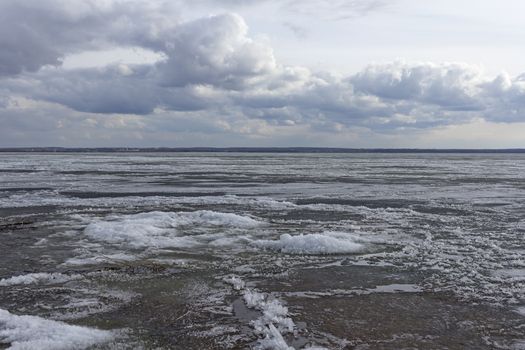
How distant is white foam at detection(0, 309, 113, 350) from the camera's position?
7.43 m

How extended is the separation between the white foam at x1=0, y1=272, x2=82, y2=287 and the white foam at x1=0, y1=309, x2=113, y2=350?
237 cm

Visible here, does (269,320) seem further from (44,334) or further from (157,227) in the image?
(157,227)

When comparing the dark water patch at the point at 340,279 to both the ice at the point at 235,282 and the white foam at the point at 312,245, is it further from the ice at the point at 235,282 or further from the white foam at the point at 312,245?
the white foam at the point at 312,245

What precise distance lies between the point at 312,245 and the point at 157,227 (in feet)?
19.8

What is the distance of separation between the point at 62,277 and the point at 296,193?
829 inches

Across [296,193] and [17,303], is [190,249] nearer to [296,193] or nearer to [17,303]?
[17,303]

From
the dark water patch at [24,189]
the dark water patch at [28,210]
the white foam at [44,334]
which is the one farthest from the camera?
the dark water patch at [24,189]

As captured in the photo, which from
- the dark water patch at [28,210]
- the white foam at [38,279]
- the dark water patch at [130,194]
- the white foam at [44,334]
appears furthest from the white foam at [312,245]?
the dark water patch at [130,194]

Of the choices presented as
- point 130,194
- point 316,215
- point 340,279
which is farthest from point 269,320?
point 130,194

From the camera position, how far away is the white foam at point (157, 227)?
1527 centimetres

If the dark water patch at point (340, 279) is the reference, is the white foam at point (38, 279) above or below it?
above

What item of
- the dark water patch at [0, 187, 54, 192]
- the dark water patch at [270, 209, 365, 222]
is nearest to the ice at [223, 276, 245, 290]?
the dark water patch at [270, 209, 365, 222]

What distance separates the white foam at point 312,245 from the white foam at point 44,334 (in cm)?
694

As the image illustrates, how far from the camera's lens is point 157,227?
57.6 ft
